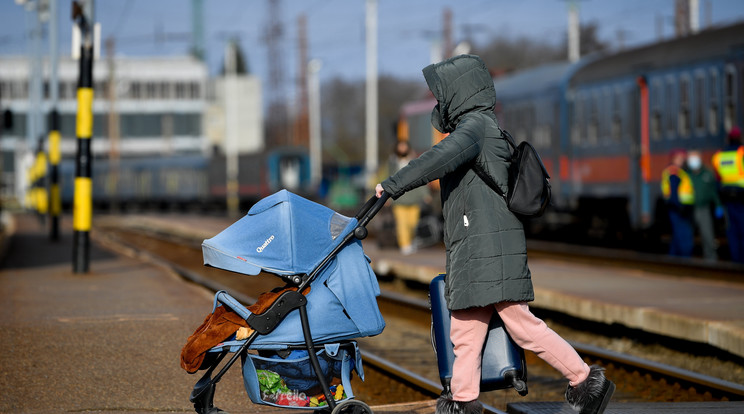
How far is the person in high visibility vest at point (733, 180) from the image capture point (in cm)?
1537

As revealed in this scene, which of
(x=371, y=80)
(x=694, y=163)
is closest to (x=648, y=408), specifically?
(x=694, y=163)

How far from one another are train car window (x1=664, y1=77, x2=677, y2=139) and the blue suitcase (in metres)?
15.4

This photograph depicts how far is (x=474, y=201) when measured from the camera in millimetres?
4977

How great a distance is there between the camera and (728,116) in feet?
59.2

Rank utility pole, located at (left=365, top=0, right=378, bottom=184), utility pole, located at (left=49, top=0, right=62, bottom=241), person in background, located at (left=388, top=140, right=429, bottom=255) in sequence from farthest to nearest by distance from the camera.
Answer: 1. utility pole, located at (left=365, top=0, right=378, bottom=184)
2. utility pole, located at (left=49, top=0, right=62, bottom=241)
3. person in background, located at (left=388, top=140, right=429, bottom=255)

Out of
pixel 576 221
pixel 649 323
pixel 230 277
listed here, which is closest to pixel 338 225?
pixel 649 323

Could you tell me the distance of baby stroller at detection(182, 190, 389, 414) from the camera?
4.86 m

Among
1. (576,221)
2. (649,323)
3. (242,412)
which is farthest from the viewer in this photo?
(576,221)

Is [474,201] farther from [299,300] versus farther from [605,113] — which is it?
[605,113]

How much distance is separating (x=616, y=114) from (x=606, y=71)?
1.10 meters

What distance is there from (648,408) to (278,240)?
7.50 feet

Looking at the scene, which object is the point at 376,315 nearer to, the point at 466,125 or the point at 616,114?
the point at 466,125

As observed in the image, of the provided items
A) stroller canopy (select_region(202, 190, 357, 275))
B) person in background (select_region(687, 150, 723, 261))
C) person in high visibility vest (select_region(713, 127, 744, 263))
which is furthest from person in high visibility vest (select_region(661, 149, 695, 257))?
stroller canopy (select_region(202, 190, 357, 275))

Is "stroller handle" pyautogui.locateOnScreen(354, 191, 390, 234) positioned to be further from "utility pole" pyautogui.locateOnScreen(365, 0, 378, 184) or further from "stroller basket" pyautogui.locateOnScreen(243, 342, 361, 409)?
"utility pole" pyautogui.locateOnScreen(365, 0, 378, 184)
